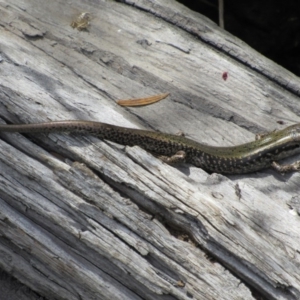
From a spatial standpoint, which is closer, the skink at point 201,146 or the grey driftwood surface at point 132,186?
the grey driftwood surface at point 132,186

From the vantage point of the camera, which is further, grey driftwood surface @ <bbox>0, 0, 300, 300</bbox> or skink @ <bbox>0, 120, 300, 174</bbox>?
skink @ <bbox>0, 120, 300, 174</bbox>

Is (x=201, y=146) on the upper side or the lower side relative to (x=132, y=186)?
upper

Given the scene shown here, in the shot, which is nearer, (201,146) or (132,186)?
(132,186)

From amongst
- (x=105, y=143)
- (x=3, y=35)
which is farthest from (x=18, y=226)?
(x=3, y=35)

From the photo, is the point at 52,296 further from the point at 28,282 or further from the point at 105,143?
the point at 105,143
